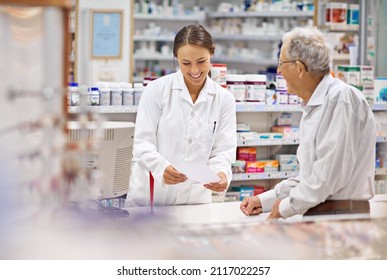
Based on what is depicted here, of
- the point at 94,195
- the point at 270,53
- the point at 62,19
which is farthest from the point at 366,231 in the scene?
the point at 270,53

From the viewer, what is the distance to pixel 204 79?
3242 mm

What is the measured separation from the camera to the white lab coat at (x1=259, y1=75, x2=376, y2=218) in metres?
2.44

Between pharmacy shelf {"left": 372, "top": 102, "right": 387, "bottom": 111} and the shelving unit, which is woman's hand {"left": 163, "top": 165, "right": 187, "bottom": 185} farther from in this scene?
the shelving unit

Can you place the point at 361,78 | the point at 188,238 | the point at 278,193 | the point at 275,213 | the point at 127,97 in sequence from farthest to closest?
the point at 361,78
the point at 127,97
the point at 278,193
the point at 275,213
the point at 188,238

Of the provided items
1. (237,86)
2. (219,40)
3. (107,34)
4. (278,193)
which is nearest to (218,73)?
(237,86)

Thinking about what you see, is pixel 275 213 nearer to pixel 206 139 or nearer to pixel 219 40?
pixel 206 139

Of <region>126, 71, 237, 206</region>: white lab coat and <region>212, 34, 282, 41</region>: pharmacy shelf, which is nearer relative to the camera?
<region>126, 71, 237, 206</region>: white lab coat

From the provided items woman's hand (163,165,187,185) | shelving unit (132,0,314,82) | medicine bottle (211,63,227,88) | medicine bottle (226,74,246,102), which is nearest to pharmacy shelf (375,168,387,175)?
medicine bottle (226,74,246,102)

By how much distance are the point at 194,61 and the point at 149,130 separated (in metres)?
0.37

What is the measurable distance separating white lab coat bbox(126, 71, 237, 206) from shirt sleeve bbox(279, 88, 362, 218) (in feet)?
2.46

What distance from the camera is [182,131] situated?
3.25 metres

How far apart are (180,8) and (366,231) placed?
26.6 ft

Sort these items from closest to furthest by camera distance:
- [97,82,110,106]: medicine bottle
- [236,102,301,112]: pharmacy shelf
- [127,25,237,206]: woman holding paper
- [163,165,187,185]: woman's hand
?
1. [163,165,187,185]: woman's hand
2. [127,25,237,206]: woman holding paper
3. [97,82,110,106]: medicine bottle
4. [236,102,301,112]: pharmacy shelf

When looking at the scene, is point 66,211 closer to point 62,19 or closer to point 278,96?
point 62,19
